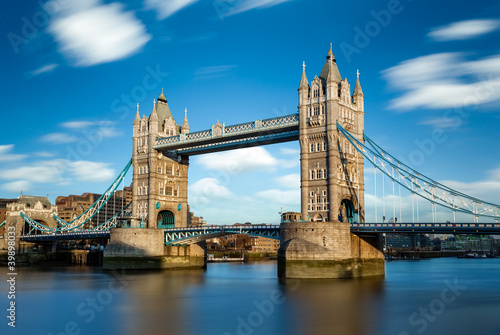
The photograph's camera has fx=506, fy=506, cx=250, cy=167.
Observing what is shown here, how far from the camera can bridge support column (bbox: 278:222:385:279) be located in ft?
159

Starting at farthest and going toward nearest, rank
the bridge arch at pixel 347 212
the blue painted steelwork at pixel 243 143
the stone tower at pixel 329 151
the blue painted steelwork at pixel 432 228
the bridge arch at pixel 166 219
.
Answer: the bridge arch at pixel 166 219 → the blue painted steelwork at pixel 243 143 → the bridge arch at pixel 347 212 → the stone tower at pixel 329 151 → the blue painted steelwork at pixel 432 228

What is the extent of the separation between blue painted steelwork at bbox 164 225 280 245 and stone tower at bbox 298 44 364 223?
499 cm

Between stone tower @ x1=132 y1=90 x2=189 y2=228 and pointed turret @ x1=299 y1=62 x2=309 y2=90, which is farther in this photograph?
stone tower @ x1=132 y1=90 x2=189 y2=228

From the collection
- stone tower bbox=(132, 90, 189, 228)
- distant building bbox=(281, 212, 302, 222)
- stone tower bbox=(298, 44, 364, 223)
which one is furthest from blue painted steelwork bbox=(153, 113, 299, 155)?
distant building bbox=(281, 212, 302, 222)

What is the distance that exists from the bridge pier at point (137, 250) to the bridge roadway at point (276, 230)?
1667mm

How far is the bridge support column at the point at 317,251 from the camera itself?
48406 millimetres

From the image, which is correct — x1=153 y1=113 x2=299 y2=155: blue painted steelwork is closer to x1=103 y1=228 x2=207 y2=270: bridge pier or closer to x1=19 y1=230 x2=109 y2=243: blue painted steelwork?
x1=103 y1=228 x2=207 y2=270: bridge pier

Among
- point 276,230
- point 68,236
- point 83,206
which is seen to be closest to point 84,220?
point 68,236

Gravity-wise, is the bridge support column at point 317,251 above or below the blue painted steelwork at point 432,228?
below

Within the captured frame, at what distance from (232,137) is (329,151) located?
14.9 metres

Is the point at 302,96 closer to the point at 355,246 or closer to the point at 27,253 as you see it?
Result: the point at 355,246

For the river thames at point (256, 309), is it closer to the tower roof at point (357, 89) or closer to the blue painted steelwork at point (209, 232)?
the blue painted steelwork at point (209, 232)

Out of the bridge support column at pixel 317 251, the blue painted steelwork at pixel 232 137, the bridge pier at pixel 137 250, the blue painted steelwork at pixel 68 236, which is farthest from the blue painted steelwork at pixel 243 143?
the blue painted steelwork at pixel 68 236

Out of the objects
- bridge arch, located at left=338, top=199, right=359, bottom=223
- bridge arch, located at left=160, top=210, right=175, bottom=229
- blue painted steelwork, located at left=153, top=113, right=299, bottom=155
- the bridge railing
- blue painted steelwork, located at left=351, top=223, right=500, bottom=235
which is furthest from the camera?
bridge arch, located at left=160, top=210, right=175, bottom=229
